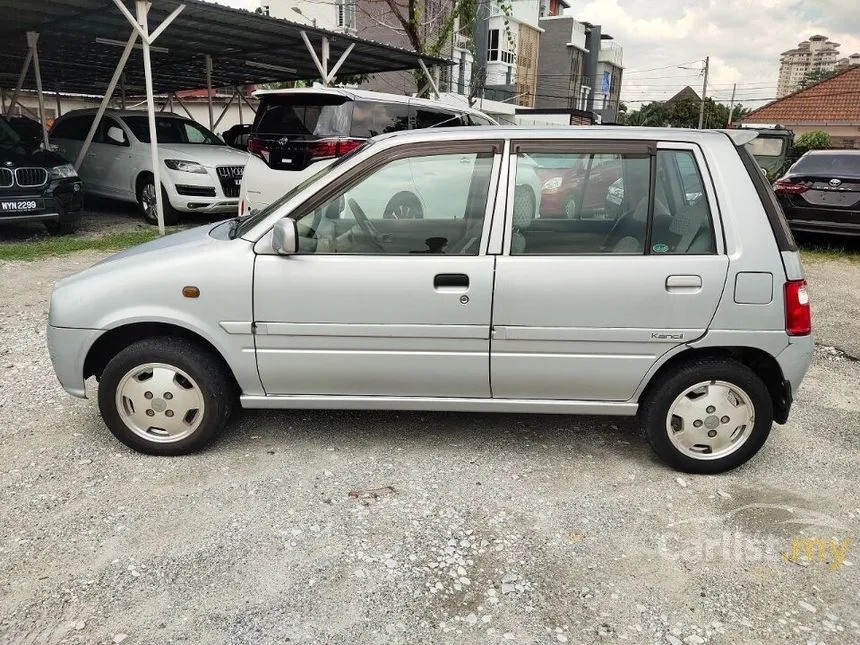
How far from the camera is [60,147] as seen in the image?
12.9 m

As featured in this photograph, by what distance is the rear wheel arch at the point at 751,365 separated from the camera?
3.42m

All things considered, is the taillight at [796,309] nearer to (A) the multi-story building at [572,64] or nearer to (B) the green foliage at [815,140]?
(B) the green foliage at [815,140]

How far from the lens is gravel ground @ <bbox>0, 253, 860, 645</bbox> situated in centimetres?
250

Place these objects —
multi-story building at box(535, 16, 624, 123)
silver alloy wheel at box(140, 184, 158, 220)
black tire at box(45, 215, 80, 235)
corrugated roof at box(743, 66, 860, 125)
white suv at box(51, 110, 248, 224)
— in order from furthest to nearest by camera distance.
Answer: multi-story building at box(535, 16, 624, 123)
corrugated roof at box(743, 66, 860, 125)
silver alloy wheel at box(140, 184, 158, 220)
white suv at box(51, 110, 248, 224)
black tire at box(45, 215, 80, 235)

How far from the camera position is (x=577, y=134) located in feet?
11.3

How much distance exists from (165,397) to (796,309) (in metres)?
3.29

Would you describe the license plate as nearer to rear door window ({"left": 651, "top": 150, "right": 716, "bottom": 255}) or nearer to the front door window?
the front door window

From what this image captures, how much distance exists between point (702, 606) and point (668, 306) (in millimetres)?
1389

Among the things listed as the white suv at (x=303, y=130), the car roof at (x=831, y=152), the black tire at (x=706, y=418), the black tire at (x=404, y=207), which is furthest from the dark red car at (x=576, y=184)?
the car roof at (x=831, y=152)

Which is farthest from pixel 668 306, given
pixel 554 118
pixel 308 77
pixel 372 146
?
pixel 554 118

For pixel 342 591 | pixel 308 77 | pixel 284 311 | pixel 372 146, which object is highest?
pixel 308 77

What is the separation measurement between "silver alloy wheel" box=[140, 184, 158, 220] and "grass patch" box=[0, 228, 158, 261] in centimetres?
74

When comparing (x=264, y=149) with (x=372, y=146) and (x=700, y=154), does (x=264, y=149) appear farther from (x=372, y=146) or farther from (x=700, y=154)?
(x=700, y=154)

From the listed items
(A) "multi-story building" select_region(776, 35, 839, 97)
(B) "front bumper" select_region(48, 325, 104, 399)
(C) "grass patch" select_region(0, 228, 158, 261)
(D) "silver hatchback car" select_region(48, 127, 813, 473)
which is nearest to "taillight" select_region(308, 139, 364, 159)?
(C) "grass patch" select_region(0, 228, 158, 261)
